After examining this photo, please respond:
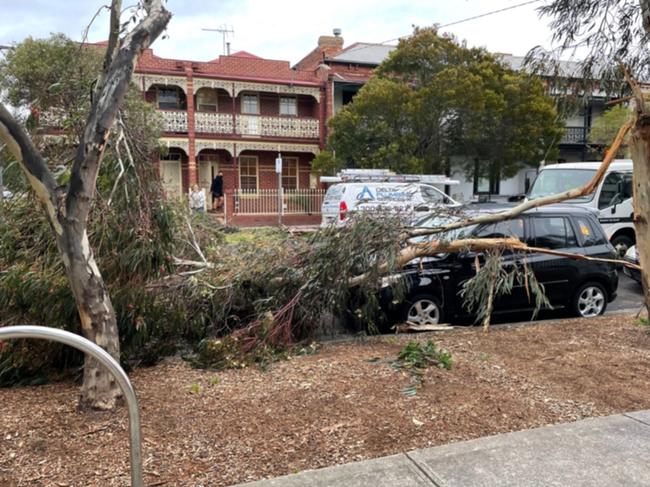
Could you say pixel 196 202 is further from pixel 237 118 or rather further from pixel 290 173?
pixel 290 173

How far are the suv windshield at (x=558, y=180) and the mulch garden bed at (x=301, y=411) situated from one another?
26.6 feet

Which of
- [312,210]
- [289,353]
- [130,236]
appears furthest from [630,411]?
[312,210]

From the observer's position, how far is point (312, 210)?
22.6 meters

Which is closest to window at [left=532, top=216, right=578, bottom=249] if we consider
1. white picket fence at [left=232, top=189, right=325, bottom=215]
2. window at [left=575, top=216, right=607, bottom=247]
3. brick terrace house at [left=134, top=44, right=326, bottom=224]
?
window at [left=575, top=216, right=607, bottom=247]

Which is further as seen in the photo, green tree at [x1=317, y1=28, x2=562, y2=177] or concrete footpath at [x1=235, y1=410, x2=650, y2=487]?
green tree at [x1=317, y1=28, x2=562, y2=177]

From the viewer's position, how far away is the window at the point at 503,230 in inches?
280

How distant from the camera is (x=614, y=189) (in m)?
12.5

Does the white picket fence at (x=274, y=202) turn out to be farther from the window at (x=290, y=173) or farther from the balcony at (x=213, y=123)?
the window at (x=290, y=173)

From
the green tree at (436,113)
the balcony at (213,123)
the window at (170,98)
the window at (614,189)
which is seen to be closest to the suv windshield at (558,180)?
the window at (614,189)

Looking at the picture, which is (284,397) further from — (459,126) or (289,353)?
(459,126)

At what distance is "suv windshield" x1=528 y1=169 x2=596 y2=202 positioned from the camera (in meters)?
13.0

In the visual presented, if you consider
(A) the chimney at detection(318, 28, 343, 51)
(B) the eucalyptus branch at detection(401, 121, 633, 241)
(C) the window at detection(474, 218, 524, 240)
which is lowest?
(C) the window at detection(474, 218, 524, 240)

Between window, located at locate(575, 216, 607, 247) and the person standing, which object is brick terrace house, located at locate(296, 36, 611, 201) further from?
window, located at locate(575, 216, 607, 247)

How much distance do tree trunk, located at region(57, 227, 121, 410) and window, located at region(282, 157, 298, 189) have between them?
75.1 ft
